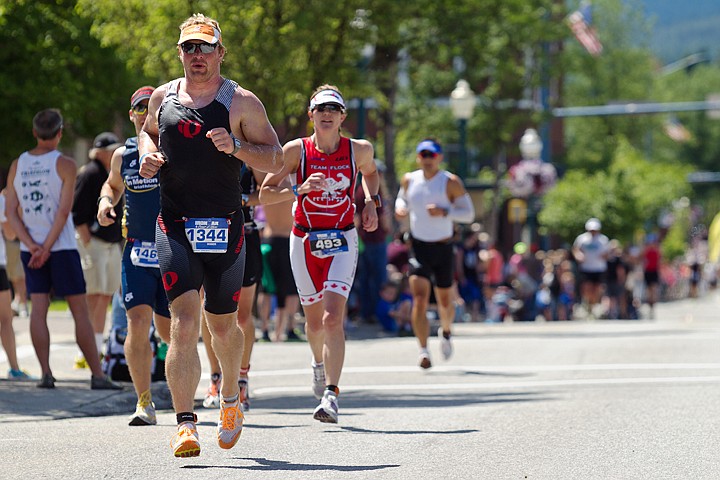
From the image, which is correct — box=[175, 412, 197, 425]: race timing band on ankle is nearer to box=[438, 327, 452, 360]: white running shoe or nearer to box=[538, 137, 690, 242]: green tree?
box=[438, 327, 452, 360]: white running shoe

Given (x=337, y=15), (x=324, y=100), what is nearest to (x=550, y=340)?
(x=337, y=15)

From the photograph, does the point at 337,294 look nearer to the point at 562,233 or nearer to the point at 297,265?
the point at 297,265

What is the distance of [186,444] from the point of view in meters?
7.00

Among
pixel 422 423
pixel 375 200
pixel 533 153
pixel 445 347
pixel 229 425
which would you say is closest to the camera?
pixel 229 425

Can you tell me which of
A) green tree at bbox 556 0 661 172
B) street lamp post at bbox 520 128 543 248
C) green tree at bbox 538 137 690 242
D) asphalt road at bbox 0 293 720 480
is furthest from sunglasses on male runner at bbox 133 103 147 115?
green tree at bbox 556 0 661 172

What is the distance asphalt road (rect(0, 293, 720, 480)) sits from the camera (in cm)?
718

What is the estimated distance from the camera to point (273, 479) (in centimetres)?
679

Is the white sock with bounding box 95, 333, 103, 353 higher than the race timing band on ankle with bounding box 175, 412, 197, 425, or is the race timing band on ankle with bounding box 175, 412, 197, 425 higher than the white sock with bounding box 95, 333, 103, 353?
the white sock with bounding box 95, 333, 103, 353

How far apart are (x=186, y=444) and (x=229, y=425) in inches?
19.4

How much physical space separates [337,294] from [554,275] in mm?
20446

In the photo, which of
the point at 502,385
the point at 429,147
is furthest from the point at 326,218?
the point at 429,147

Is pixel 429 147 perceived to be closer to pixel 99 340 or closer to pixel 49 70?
pixel 99 340

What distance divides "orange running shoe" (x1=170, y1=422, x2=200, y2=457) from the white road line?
15.3 ft

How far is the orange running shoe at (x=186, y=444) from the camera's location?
700 cm
